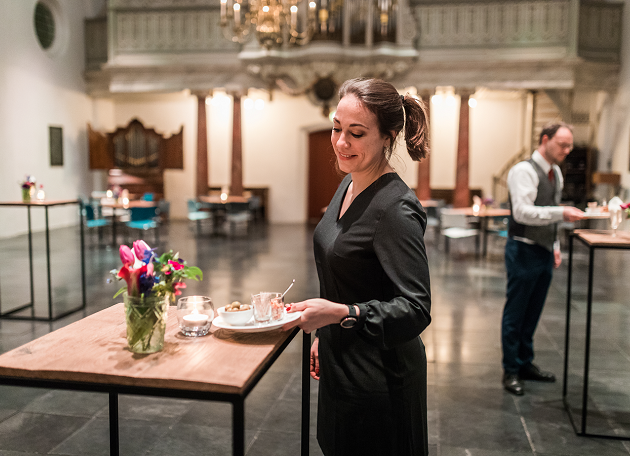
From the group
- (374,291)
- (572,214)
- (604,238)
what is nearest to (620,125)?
(572,214)

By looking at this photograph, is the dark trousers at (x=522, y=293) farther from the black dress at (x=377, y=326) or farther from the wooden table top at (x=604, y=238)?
→ the black dress at (x=377, y=326)

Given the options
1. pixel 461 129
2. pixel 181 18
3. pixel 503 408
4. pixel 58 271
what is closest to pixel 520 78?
pixel 461 129

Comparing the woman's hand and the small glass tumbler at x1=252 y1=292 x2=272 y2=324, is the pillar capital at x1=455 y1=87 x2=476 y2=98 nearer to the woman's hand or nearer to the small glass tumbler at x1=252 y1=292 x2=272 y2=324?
the small glass tumbler at x1=252 y1=292 x2=272 y2=324

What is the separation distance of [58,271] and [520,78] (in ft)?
32.4

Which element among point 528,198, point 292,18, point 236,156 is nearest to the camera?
point 528,198

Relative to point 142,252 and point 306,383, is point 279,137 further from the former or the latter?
point 142,252

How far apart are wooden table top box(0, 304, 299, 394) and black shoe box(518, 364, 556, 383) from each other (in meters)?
2.62

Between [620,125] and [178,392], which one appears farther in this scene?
[620,125]

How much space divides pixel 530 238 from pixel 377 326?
2.34 metres

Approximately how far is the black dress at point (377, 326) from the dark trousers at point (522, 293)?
6.76 feet

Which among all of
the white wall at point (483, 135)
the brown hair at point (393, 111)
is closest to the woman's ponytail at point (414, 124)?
the brown hair at point (393, 111)

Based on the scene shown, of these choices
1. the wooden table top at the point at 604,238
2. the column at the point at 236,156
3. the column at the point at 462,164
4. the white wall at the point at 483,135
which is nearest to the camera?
the wooden table top at the point at 604,238

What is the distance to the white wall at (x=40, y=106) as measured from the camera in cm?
1163

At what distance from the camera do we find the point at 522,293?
3.60 metres
